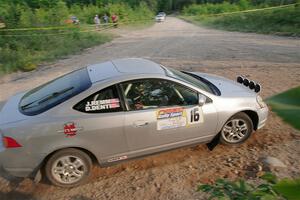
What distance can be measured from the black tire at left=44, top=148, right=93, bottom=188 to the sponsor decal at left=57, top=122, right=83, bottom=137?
0.24m

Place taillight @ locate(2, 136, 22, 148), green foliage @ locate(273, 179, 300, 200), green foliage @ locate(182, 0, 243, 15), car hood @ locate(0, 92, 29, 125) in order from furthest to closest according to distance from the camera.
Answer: green foliage @ locate(182, 0, 243, 15) < car hood @ locate(0, 92, 29, 125) < taillight @ locate(2, 136, 22, 148) < green foliage @ locate(273, 179, 300, 200)

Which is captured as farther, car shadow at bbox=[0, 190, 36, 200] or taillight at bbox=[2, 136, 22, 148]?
car shadow at bbox=[0, 190, 36, 200]

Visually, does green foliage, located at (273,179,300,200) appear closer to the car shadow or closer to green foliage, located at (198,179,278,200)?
green foliage, located at (198,179,278,200)

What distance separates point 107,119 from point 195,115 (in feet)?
3.87

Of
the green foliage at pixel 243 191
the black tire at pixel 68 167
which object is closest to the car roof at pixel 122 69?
the black tire at pixel 68 167

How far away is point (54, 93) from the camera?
12.6ft

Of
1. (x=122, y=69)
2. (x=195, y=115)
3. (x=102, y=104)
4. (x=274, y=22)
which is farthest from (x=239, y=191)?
(x=274, y=22)

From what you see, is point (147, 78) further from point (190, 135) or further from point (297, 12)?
point (297, 12)

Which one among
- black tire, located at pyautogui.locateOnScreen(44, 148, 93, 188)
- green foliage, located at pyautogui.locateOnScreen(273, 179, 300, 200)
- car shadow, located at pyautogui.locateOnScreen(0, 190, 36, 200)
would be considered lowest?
car shadow, located at pyautogui.locateOnScreen(0, 190, 36, 200)

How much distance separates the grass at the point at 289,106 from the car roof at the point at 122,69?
277cm

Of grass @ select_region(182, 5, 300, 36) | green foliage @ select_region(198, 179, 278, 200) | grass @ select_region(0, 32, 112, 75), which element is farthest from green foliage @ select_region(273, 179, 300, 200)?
grass @ select_region(182, 5, 300, 36)

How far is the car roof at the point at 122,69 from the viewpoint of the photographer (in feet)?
12.7

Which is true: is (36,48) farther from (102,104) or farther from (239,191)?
(239,191)

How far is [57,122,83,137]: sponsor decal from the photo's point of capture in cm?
346
